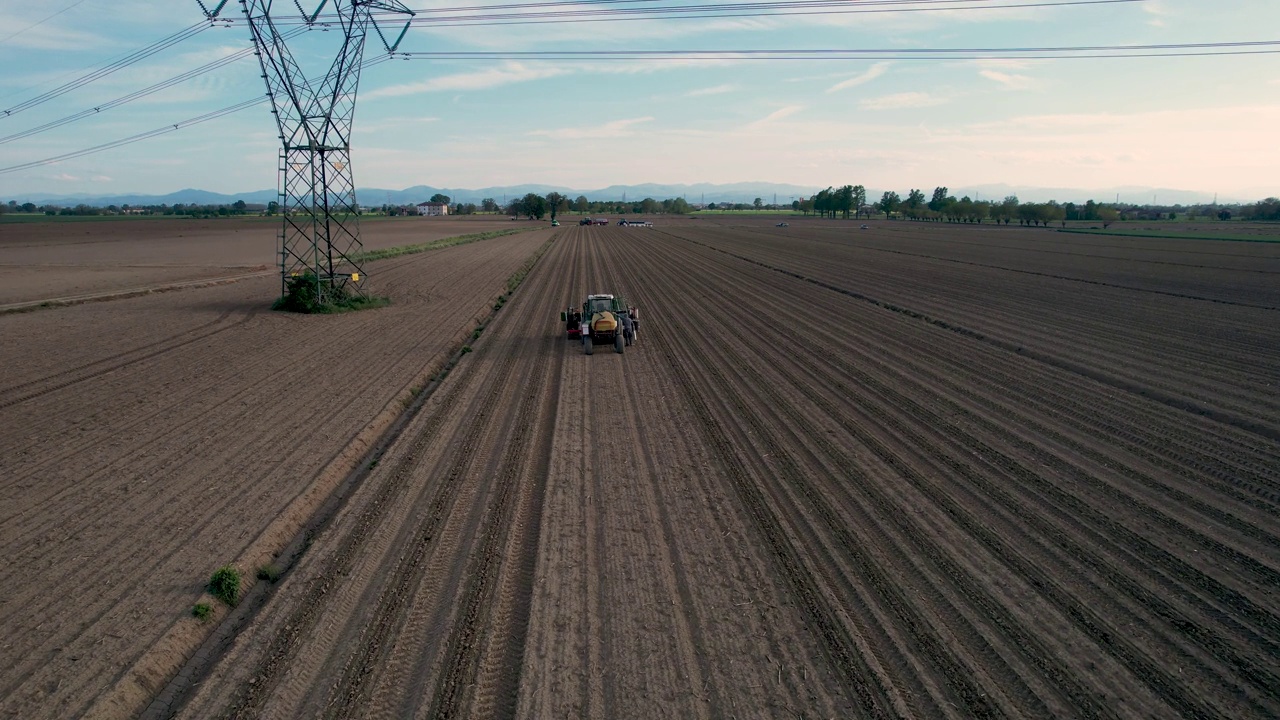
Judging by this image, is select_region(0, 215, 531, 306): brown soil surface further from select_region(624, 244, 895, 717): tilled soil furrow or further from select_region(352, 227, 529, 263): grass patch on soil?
select_region(624, 244, 895, 717): tilled soil furrow

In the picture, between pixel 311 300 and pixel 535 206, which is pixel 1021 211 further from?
pixel 311 300

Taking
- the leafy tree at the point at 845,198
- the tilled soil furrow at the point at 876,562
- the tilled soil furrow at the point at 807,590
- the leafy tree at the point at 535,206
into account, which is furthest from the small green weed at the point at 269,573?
the leafy tree at the point at 845,198

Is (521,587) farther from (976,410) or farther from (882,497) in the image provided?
(976,410)

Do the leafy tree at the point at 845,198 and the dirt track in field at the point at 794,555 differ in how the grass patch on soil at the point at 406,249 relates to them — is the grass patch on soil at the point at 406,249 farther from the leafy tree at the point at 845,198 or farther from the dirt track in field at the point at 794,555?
the leafy tree at the point at 845,198

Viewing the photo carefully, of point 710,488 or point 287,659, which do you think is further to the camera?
point 710,488

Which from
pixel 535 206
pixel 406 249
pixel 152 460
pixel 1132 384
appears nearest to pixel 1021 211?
pixel 535 206

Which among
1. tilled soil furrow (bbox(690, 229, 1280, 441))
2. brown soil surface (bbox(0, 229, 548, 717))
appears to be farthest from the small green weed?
tilled soil furrow (bbox(690, 229, 1280, 441))

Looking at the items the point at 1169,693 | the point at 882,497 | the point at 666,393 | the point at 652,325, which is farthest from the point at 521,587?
the point at 652,325
